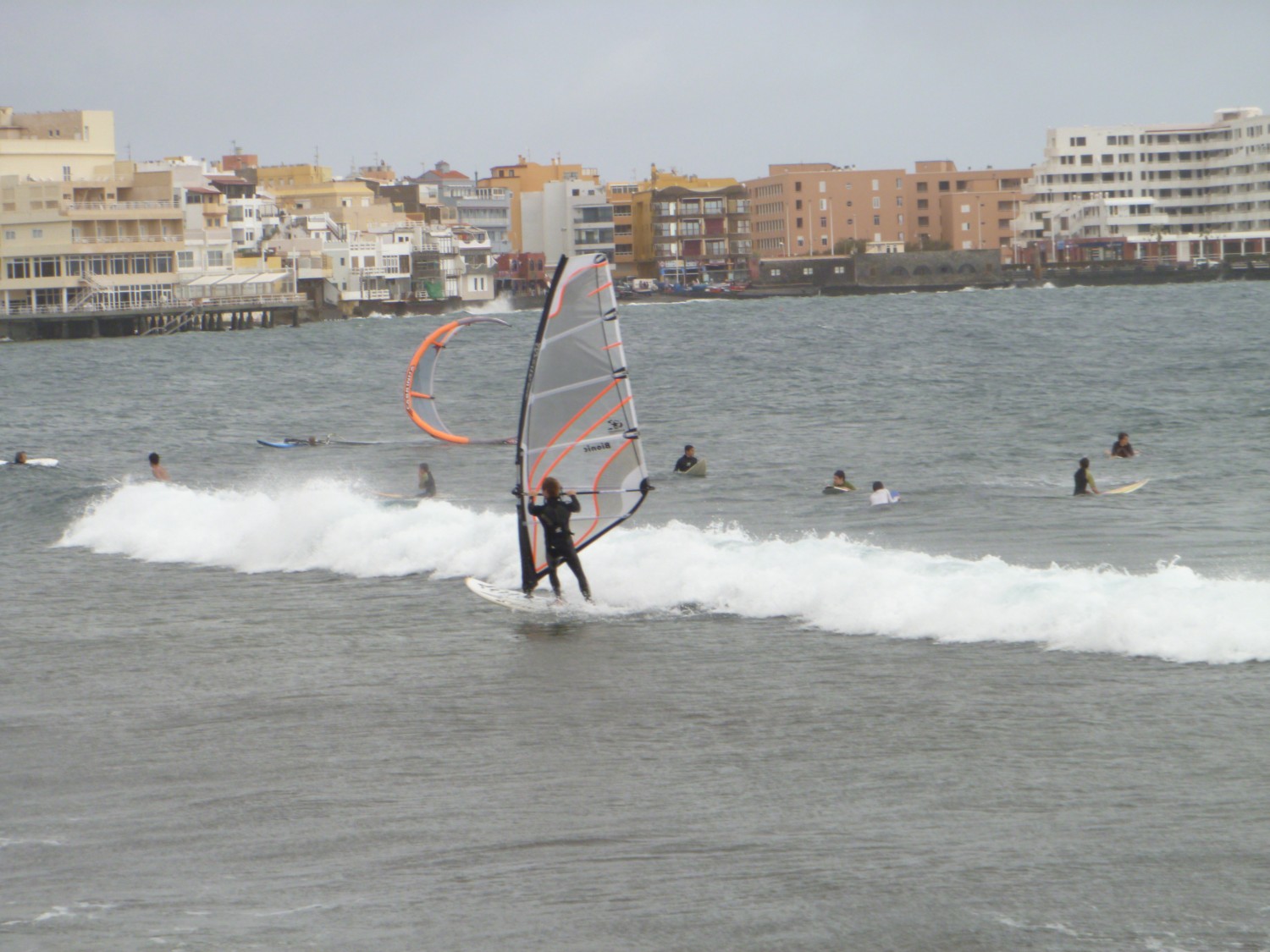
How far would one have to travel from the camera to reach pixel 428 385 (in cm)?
3484

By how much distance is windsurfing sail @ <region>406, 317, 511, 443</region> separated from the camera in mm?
33594

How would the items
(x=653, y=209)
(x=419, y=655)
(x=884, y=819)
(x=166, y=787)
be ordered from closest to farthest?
(x=884, y=819) → (x=166, y=787) → (x=419, y=655) → (x=653, y=209)

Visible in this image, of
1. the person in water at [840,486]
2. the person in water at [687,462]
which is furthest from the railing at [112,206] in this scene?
the person in water at [840,486]

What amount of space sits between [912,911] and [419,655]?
20.8 feet

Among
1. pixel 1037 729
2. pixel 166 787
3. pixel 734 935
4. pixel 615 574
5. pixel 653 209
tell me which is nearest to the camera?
pixel 734 935

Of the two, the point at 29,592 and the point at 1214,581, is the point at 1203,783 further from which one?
the point at 29,592

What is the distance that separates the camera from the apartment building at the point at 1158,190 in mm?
143000

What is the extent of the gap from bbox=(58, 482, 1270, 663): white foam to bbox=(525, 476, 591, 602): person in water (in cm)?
78

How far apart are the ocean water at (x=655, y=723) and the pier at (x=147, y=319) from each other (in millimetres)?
72240

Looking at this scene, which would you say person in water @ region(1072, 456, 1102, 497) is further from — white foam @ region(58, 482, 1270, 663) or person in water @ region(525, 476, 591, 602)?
person in water @ region(525, 476, 591, 602)

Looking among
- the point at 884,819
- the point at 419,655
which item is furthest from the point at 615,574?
the point at 884,819

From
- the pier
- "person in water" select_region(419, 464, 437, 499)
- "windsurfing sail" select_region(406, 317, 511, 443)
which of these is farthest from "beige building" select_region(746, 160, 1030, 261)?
"person in water" select_region(419, 464, 437, 499)

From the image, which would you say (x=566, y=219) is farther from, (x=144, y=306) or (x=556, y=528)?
(x=556, y=528)

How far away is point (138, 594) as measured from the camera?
1617 centimetres
